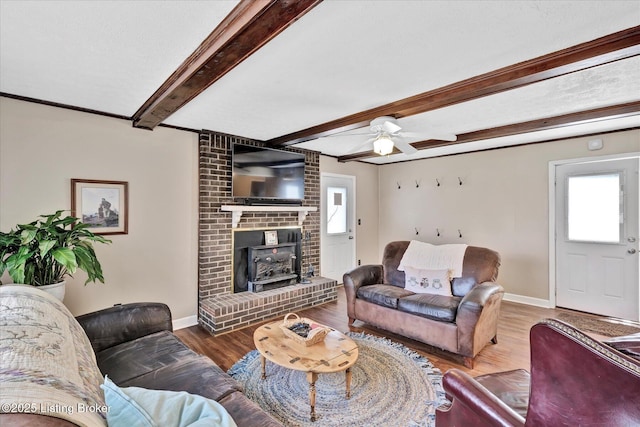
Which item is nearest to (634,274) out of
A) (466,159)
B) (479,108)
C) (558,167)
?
(558,167)

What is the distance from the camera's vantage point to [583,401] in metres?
0.89

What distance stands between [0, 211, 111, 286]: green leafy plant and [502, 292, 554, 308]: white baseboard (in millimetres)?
4963

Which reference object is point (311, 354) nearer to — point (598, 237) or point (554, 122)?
point (554, 122)

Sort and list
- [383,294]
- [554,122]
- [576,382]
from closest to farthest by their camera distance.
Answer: [576,382] → [554,122] → [383,294]

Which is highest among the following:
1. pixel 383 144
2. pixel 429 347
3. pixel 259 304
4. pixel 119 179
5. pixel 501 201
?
pixel 383 144

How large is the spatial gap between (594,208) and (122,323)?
5091 mm

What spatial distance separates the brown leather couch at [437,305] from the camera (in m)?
2.55

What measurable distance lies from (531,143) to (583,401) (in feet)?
13.7

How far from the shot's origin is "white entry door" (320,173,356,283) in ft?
16.6

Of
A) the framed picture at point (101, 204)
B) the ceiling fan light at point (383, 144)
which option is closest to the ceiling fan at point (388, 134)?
the ceiling fan light at point (383, 144)

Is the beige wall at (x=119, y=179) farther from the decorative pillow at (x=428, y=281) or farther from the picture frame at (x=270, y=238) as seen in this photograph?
the decorative pillow at (x=428, y=281)

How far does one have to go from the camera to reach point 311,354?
204cm

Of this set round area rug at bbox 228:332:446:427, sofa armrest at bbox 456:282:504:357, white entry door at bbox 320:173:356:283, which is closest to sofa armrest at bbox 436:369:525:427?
round area rug at bbox 228:332:446:427

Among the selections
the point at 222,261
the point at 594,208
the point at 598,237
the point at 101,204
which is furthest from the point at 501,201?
the point at 101,204
